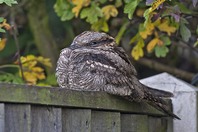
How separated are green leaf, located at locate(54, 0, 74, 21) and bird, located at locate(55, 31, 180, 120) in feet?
3.32

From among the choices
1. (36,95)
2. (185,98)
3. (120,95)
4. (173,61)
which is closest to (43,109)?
(36,95)

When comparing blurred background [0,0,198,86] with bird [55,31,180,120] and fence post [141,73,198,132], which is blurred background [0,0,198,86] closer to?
fence post [141,73,198,132]

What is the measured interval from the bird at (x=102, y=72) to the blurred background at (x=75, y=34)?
0.73m

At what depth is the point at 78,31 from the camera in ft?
18.5

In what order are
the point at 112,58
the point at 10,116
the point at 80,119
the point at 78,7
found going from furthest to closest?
the point at 78,7 < the point at 112,58 < the point at 80,119 < the point at 10,116

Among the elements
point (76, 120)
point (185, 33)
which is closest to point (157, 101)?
point (185, 33)

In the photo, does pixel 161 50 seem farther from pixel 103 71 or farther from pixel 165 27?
pixel 103 71

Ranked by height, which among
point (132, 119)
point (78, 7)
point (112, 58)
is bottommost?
point (132, 119)

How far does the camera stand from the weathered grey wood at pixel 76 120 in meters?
2.52

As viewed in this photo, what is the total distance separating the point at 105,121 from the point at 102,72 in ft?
1.28

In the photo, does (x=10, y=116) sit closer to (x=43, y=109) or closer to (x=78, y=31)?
(x=43, y=109)

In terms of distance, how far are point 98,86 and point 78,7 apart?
1164 mm

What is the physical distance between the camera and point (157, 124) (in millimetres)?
3129

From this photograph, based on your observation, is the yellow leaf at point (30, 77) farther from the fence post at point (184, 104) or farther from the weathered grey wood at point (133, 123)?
the weathered grey wood at point (133, 123)
